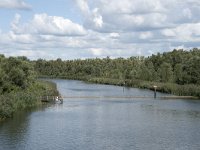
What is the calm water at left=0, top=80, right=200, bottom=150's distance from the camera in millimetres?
46750

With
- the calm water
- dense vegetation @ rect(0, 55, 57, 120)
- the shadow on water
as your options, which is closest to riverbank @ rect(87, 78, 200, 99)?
the calm water

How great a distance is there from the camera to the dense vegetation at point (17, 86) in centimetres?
7150

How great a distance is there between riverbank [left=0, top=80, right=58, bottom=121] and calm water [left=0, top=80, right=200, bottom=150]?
135cm

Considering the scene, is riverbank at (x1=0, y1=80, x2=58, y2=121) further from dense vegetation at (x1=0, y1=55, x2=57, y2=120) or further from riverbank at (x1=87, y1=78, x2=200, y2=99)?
riverbank at (x1=87, y1=78, x2=200, y2=99)

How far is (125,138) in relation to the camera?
164ft

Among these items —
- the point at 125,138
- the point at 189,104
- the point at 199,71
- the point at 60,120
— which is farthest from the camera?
the point at 199,71

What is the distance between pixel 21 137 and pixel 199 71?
71059 millimetres

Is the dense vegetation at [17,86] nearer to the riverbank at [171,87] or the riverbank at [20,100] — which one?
the riverbank at [20,100]

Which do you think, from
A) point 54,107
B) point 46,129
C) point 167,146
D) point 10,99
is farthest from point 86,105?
point 167,146

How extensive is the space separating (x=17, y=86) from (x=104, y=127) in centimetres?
3070

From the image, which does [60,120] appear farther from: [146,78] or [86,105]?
[146,78]

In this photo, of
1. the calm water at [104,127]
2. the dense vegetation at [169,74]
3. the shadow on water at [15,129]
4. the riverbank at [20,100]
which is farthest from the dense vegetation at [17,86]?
the dense vegetation at [169,74]

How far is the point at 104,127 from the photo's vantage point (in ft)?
188

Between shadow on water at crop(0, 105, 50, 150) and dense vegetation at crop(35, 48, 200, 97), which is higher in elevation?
dense vegetation at crop(35, 48, 200, 97)
